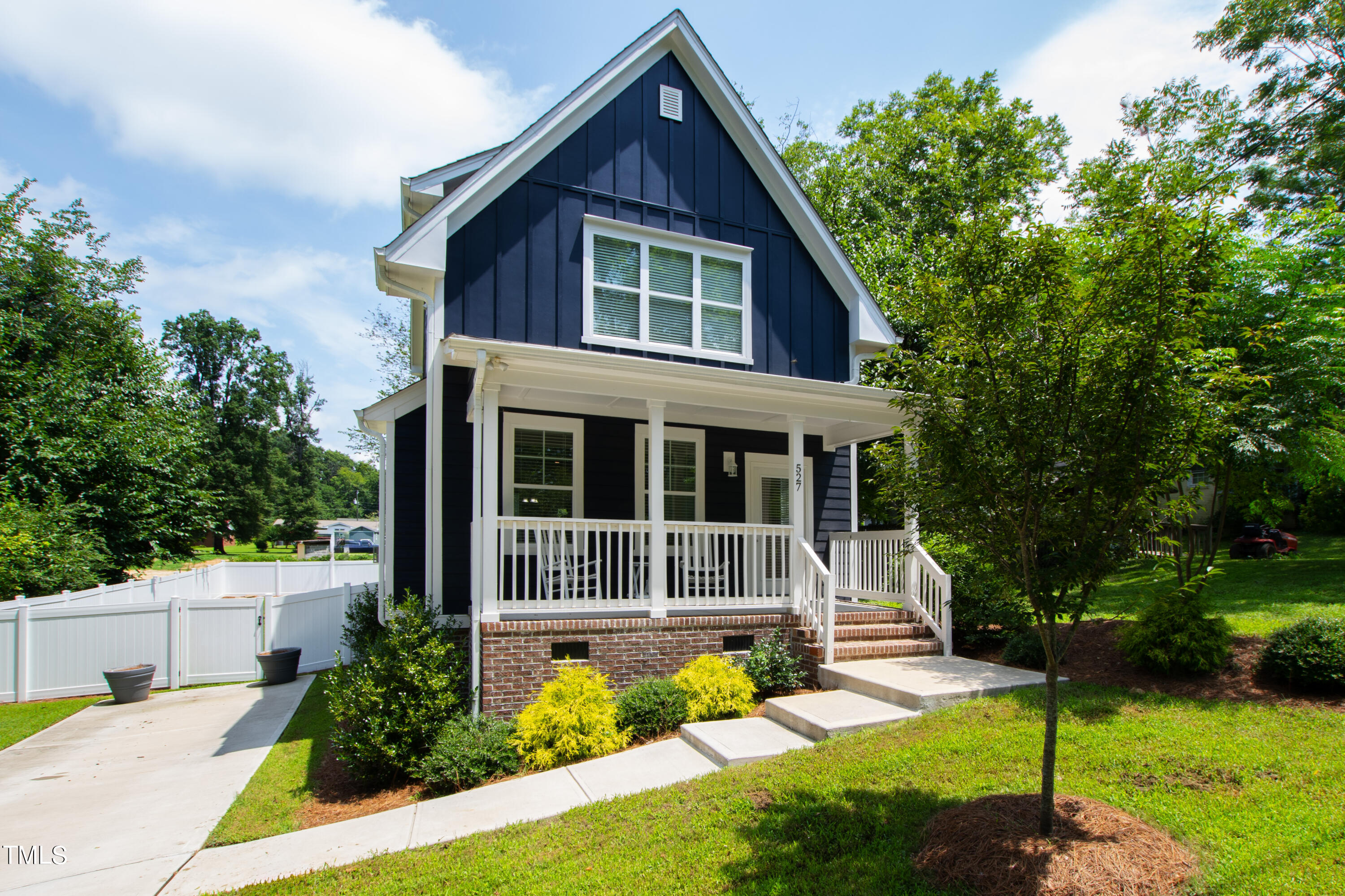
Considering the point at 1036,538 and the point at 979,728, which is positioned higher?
the point at 1036,538

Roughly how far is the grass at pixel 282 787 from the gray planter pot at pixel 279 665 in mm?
2565

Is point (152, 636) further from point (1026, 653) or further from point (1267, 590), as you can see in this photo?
point (1267, 590)

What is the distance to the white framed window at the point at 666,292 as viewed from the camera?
32.4 ft

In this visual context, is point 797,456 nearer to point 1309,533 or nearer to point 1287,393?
point 1287,393

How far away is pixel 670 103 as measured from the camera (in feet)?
34.3

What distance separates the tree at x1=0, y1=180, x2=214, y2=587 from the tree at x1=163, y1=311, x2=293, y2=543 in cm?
2992

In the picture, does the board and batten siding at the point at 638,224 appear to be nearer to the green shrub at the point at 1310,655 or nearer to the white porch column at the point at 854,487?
the white porch column at the point at 854,487

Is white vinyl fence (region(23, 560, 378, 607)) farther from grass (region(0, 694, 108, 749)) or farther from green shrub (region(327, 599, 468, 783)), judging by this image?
green shrub (region(327, 599, 468, 783))

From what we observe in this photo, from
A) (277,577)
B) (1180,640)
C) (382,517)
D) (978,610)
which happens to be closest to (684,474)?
(978,610)

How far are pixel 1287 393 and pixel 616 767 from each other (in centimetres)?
924

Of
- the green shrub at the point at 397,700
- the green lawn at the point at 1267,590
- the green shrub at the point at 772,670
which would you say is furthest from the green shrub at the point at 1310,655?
the green shrub at the point at 397,700

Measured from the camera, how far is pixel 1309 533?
76.1 ft

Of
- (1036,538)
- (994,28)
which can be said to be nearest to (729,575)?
(1036,538)

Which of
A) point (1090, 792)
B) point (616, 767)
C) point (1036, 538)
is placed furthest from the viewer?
point (616, 767)
